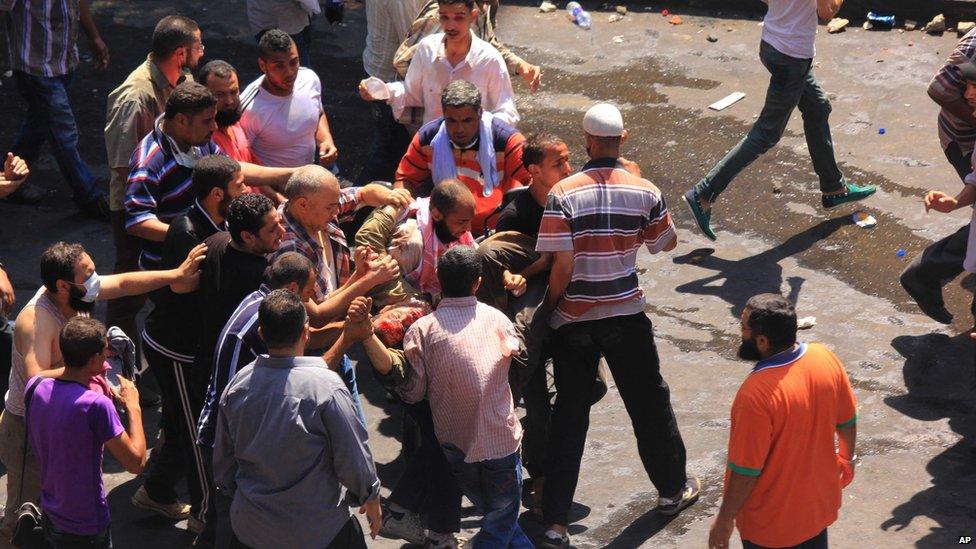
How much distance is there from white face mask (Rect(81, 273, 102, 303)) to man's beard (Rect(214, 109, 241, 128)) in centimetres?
169

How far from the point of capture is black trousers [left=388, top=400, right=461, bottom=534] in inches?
227

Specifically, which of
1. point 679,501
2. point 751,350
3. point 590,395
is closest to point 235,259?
point 590,395

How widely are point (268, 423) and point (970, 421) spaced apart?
3.89 meters

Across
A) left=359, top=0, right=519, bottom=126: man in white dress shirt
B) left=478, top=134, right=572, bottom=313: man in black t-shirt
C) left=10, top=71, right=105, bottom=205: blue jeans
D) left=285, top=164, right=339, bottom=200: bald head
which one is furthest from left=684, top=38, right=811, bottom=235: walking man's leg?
left=10, top=71, right=105, bottom=205: blue jeans

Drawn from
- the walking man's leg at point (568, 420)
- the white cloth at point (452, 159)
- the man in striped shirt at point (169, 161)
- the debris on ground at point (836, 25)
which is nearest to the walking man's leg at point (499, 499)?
the walking man's leg at point (568, 420)

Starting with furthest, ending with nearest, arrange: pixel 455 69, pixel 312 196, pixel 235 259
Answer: pixel 455 69 < pixel 312 196 < pixel 235 259

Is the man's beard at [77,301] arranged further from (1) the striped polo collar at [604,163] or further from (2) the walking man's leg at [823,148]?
(2) the walking man's leg at [823,148]

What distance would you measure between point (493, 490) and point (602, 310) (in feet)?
3.20

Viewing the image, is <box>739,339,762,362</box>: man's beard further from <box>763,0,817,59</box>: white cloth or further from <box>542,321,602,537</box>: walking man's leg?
<box>763,0,817,59</box>: white cloth

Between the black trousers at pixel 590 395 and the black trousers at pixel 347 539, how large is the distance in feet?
4.15

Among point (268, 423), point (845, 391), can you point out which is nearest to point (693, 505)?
point (845, 391)

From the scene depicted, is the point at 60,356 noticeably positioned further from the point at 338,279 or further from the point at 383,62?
the point at 383,62

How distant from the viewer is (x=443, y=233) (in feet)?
19.5

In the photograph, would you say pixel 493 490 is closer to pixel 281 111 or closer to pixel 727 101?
pixel 281 111
